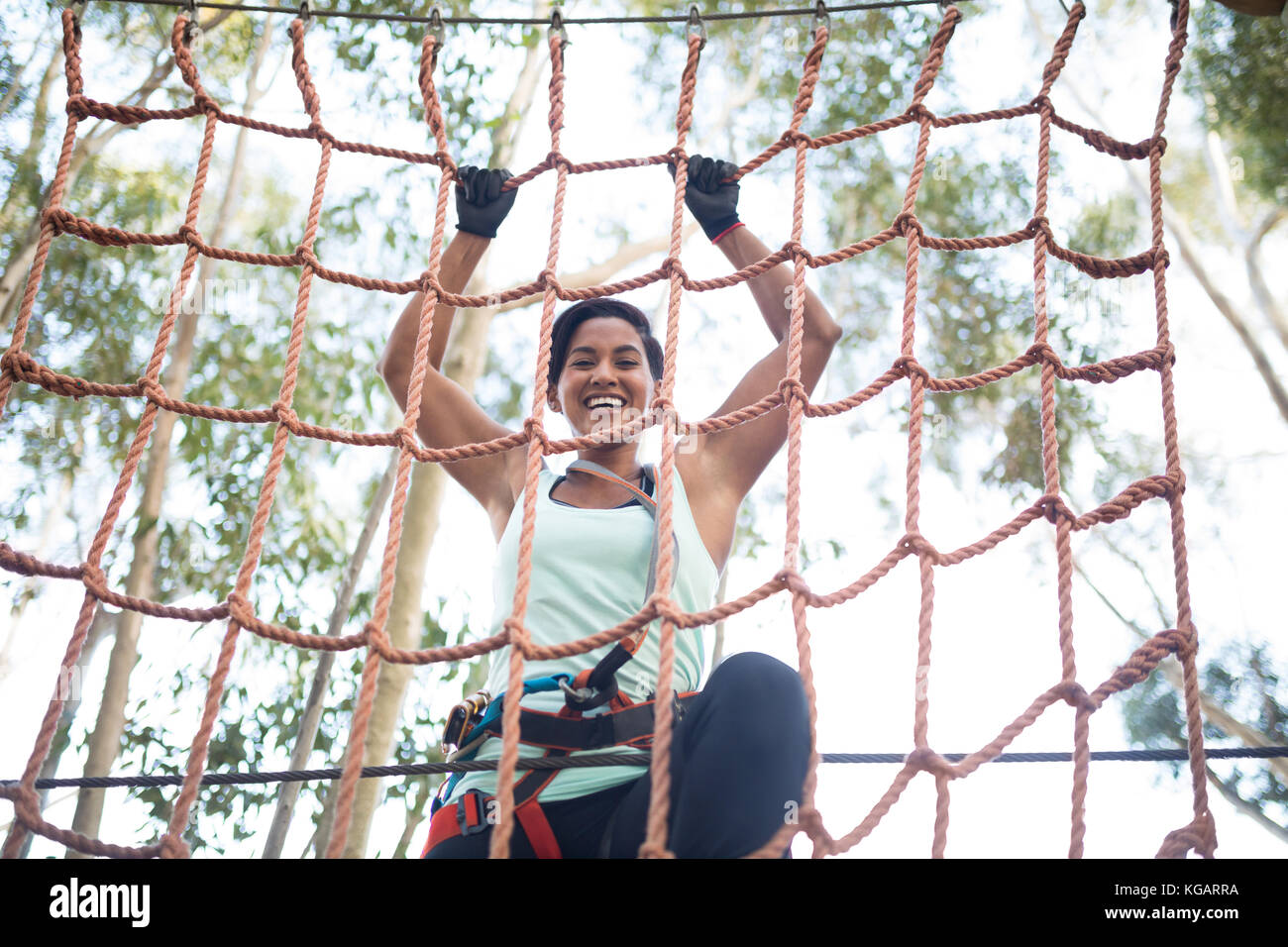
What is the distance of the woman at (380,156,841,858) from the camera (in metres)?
0.84

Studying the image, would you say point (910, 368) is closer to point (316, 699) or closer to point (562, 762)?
point (562, 762)

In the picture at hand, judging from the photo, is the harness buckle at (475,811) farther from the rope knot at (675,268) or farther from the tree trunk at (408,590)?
the tree trunk at (408,590)

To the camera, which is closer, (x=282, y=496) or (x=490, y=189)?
(x=490, y=189)

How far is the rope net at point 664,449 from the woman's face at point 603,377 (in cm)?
11

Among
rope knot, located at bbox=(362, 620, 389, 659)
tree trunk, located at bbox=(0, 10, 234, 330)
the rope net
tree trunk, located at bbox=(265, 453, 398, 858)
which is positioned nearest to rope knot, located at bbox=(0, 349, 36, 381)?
the rope net

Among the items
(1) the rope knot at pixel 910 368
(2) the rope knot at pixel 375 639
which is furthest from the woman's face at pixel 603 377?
(2) the rope knot at pixel 375 639

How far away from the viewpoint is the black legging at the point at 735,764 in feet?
2.69

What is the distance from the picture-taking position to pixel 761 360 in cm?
142

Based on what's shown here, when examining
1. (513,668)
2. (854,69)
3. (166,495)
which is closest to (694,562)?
(513,668)

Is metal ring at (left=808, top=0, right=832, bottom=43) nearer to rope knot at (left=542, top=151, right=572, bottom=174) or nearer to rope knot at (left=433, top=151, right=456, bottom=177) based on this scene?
rope knot at (left=542, top=151, right=572, bottom=174)
